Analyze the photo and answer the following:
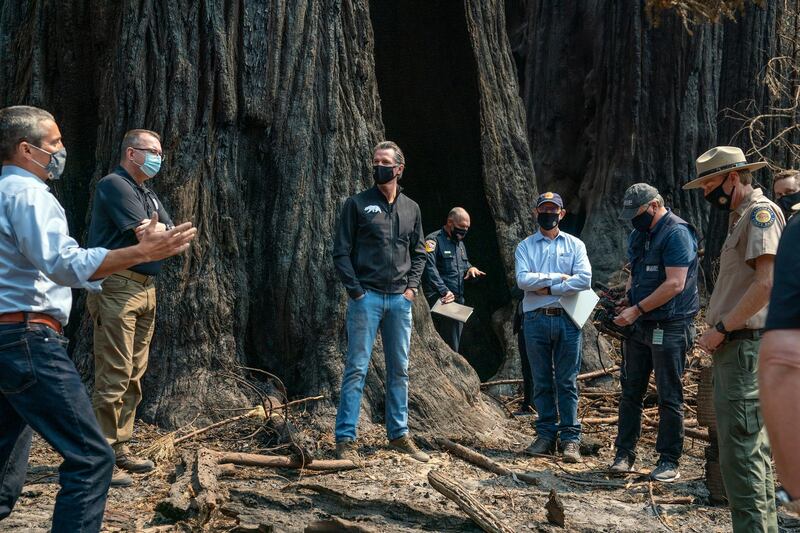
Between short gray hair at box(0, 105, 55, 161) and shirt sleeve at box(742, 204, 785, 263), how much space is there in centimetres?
358

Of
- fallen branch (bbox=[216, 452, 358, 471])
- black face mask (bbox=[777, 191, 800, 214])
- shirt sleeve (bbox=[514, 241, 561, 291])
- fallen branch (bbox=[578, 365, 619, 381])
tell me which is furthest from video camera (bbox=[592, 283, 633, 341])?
fallen branch (bbox=[578, 365, 619, 381])

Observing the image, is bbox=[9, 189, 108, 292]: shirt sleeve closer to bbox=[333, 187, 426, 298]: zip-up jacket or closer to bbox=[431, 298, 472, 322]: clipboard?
bbox=[333, 187, 426, 298]: zip-up jacket

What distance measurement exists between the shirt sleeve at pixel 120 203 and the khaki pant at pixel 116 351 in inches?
15.5

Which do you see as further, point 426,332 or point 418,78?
point 418,78

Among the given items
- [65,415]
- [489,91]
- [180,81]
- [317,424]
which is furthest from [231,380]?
[489,91]

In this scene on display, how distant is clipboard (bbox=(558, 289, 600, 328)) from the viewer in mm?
7480

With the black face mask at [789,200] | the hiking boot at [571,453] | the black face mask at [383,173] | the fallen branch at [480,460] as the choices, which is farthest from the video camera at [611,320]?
the black face mask at [789,200]

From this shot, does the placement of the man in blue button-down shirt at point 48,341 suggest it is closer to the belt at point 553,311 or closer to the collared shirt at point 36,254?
the collared shirt at point 36,254

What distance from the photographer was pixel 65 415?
383 cm

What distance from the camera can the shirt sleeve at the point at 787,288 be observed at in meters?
2.25

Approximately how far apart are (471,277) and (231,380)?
4.03 m

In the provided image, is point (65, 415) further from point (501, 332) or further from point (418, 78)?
point (418, 78)

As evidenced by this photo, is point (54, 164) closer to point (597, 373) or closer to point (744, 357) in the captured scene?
point (744, 357)

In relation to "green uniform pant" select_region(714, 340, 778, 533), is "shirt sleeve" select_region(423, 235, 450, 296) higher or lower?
higher
